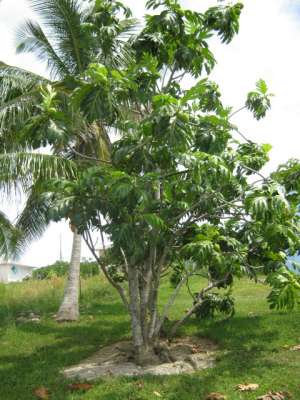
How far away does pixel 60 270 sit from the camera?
31.9 meters

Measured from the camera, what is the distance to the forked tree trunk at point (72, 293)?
11898mm

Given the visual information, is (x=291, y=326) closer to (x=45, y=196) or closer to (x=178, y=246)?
(x=178, y=246)

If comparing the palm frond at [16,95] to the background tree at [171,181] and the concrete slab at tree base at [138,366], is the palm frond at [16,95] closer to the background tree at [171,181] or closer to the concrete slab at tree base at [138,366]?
the background tree at [171,181]

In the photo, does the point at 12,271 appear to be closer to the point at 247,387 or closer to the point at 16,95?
the point at 16,95

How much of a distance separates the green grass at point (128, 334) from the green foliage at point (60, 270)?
1074 centimetres

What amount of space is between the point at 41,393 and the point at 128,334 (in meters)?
3.33

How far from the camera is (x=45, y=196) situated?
22.7 ft

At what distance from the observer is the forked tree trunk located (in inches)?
468

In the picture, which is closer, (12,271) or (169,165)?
(169,165)

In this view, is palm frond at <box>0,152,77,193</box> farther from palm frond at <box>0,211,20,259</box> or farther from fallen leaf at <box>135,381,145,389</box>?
fallen leaf at <box>135,381,145,389</box>

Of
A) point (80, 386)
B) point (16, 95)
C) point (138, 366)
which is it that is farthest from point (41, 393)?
point (16, 95)

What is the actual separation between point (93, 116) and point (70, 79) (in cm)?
138

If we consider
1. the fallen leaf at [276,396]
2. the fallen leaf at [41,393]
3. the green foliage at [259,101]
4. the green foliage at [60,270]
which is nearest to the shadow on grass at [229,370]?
the fallen leaf at [276,396]

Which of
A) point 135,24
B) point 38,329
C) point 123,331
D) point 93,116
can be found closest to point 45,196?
point 93,116
